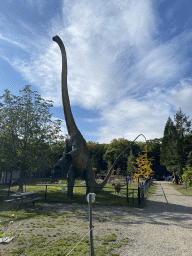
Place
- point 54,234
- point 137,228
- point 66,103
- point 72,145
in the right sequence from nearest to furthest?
1. point 54,234
2. point 137,228
3. point 72,145
4. point 66,103

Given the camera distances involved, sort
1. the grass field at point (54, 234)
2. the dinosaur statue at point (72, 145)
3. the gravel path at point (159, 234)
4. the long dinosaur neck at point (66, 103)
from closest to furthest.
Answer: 1. the grass field at point (54, 234)
2. the gravel path at point (159, 234)
3. the dinosaur statue at point (72, 145)
4. the long dinosaur neck at point (66, 103)

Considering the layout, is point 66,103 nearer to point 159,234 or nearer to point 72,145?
point 72,145

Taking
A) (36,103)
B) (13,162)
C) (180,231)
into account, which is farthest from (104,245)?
(36,103)

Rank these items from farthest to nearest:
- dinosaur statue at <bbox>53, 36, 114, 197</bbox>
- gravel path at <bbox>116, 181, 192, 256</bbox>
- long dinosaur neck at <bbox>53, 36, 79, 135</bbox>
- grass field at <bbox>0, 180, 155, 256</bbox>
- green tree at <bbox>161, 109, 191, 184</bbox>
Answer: green tree at <bbox>161, 109, 191, 184</bbox> < long dinosaur neck at <bbox>53, 36, 79, 135</bbox> < dinosaur statue at <bbox>53, 36, 114, 197</bbox> < gravel path at <bbox>116, 181, 192, 256</bbox> < grass field at <bbox>0, 180, 155, 256</bbox>

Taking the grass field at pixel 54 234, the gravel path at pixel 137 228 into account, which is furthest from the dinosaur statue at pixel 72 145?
the grass field at pixel 54 234

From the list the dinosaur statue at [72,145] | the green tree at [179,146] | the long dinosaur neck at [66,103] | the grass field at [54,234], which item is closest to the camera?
the grass field at [54,234]

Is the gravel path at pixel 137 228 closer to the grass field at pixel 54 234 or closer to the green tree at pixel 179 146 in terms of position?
the grass field at pixel 54 234

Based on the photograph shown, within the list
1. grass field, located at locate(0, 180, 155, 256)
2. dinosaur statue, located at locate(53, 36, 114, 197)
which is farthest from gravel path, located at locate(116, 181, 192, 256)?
dinosaur statue, located at locate(53, 36, 114, 197)

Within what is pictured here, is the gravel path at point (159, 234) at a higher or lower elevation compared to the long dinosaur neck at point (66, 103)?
lower

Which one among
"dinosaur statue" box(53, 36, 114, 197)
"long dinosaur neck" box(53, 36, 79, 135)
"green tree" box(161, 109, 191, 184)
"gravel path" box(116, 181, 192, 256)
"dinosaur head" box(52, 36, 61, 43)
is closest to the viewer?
"gravel path" box(116, 181, 192, 256)

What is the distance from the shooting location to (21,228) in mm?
6695

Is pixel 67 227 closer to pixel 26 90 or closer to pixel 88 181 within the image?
pixel 88 181

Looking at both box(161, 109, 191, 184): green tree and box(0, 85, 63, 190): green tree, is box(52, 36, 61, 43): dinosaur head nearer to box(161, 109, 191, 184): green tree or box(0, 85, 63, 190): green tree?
box(0, 85, 63, 190): green tree

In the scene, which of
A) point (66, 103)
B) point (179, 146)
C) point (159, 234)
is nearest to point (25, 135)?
point (66, 103)
